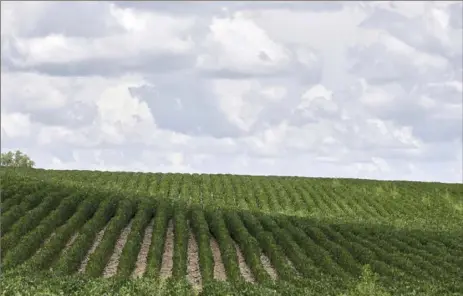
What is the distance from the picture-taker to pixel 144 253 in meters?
49.1

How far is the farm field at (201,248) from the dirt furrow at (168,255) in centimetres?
7

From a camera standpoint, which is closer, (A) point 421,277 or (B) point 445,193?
(A) point 421,277

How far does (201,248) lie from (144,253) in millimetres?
3839

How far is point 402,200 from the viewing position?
85438 millimetres

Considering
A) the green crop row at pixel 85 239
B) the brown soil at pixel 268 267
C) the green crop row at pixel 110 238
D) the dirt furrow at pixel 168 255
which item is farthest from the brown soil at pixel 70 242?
the brown soil at pixel 268 267

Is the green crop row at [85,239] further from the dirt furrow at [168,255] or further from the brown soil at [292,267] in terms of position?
the brown soil at [292,267]

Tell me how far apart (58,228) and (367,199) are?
43.2 metres

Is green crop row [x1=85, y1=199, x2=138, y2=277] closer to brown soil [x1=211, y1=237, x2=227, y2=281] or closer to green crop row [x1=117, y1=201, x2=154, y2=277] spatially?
green crop row [x1=117, y1=201, x2=154, y2=277]

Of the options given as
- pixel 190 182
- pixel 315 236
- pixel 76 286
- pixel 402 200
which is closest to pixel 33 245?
pixel 76 286

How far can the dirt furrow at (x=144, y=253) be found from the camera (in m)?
44.4

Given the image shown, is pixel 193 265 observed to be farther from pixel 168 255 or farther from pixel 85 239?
pixel 85 239

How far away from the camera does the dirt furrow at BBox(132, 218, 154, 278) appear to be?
44.4 meters

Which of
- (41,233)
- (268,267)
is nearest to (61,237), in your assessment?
(41,233)

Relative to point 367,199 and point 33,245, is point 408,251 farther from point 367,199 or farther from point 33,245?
point 367,199
